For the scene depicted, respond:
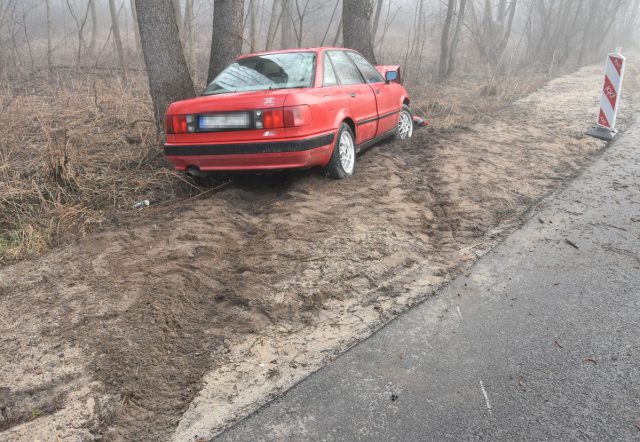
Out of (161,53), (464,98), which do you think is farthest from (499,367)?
(464,98)

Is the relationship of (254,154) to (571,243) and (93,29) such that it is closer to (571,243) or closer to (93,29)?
(571,243)

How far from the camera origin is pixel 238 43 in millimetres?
8625

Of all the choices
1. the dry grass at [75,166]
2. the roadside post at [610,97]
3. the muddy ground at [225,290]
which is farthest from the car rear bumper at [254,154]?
the roadside post at [610,97]

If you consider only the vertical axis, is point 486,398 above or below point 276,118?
below

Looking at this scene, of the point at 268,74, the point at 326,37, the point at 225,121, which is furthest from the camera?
Answer: the point at 326,37

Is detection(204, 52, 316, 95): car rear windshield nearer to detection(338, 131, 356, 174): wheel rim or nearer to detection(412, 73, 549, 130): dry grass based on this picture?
detection(338, 131, 356, 174): wheel rim

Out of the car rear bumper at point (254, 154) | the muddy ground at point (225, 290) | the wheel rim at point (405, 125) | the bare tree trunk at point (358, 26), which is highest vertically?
the bare tree trunk at point (358, 26)

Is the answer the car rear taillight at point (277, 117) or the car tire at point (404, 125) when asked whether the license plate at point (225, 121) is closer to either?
the car rear taillight at point (277, 117)

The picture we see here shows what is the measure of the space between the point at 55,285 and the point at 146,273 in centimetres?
66

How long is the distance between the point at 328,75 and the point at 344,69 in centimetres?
59

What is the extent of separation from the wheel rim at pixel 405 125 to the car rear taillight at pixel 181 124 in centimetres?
396

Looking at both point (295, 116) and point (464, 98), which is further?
point (464, 98)

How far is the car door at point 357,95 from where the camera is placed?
6.21 m

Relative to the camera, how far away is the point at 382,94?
280 inches
